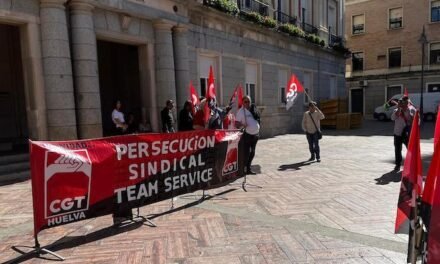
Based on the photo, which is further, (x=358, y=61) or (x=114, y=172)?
(x=358, y=61)

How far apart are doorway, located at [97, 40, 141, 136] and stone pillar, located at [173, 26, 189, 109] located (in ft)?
4.98

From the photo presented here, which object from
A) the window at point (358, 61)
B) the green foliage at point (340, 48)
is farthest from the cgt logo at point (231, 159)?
the window at point (358, 61)

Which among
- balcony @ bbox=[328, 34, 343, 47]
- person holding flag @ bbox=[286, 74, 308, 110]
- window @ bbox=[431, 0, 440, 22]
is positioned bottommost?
person holding flag @ bbox=[286, 74, 308, 110]

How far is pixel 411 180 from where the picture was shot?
273 cm

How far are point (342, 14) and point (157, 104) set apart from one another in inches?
795

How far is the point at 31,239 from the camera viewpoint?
178 inches

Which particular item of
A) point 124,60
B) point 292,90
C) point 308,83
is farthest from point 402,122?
point 308,83

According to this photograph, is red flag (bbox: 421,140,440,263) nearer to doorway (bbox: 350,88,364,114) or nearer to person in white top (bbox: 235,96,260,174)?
person in white top (bbox: 235,96,260,174)

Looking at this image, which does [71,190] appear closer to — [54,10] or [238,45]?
[54,10]

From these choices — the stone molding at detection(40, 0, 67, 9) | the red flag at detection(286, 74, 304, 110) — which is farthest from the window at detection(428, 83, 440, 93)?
the stone molding at detection(40, 0, 67, 9)

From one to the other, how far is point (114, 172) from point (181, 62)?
7.92 m

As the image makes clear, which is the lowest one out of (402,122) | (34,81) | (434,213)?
(434,213)

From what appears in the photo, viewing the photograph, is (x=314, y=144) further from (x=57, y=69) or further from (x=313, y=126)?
(x=57, y=69)

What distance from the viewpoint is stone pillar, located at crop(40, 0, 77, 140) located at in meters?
8.28
